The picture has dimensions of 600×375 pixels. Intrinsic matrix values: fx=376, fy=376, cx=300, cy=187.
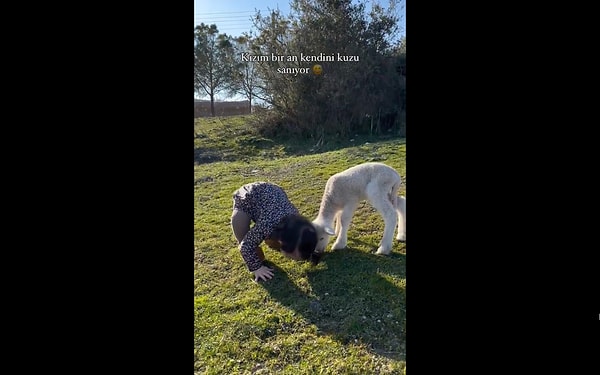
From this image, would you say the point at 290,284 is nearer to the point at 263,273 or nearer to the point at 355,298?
the point at 263,273

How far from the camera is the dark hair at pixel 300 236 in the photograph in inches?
60.7

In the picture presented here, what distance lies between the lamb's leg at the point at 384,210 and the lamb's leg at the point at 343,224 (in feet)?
0.32

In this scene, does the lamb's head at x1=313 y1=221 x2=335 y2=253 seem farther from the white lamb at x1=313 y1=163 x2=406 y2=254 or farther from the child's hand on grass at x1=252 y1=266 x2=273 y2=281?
the child's hand on grass at x1=252 y1=266 x2=273 y2=281

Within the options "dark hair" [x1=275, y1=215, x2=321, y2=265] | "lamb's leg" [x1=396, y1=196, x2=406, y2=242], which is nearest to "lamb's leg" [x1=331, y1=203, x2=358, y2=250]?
"dark hair" [x1=275, y1=215, x2=321, y2=265]

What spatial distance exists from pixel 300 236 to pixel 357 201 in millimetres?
289

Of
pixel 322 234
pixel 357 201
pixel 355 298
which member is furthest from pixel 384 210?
pixel 355 298

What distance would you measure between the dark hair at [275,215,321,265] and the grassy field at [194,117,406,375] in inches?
1.8

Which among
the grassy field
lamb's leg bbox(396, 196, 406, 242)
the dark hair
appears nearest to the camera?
the grassy field

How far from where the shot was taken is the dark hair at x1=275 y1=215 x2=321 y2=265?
154 cm
